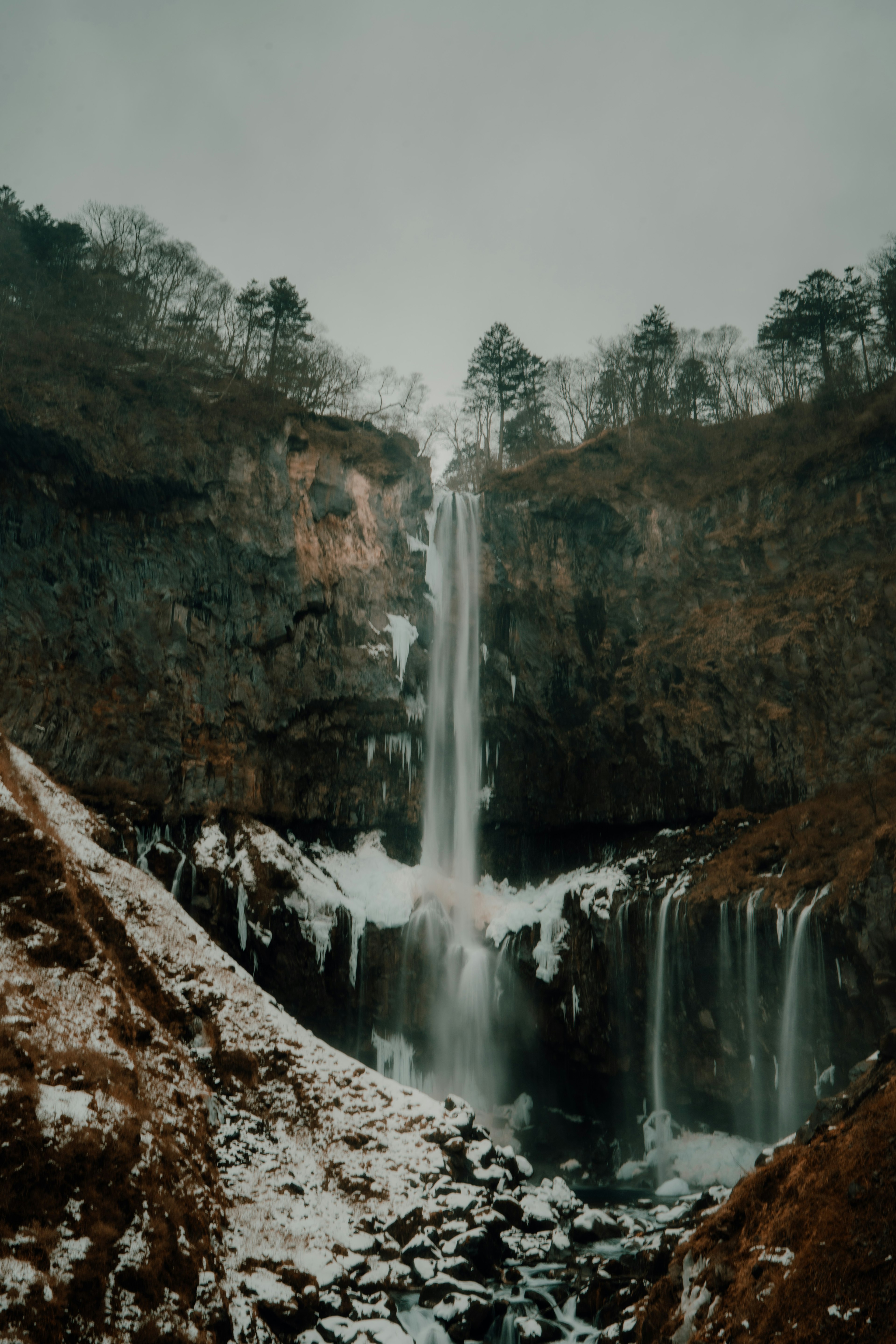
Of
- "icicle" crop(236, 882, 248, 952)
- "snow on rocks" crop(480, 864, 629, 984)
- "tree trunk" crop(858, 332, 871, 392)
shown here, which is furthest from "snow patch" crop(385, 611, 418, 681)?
"tree trunk" crop(858, 332, 871, 392)

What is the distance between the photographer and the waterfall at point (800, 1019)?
1902 centimetres

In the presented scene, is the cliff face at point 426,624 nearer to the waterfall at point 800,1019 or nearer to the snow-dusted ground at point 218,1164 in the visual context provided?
the waterfall at point 800,1019

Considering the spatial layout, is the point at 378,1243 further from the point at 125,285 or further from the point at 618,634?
the point at 125,285

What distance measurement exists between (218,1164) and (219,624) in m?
17.6

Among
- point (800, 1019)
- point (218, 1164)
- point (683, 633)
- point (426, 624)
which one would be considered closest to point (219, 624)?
point (426, 624)

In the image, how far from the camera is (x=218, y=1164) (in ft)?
38.2

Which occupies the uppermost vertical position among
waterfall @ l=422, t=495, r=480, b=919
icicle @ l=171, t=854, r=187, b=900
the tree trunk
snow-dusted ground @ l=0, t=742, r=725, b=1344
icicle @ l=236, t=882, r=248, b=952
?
the tree trunk

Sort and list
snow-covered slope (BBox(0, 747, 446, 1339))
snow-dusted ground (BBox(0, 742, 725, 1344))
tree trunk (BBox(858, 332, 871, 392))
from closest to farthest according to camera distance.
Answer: snow-covered slope (BBox(0, 747, 446, 1339)) < snow-dusted ground (BBox(0, 742, 725, 1344)) < tree trunk (BBox(858, 332, 871, 392))

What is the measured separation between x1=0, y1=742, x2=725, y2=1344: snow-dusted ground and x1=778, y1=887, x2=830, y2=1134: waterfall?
13.1 ft

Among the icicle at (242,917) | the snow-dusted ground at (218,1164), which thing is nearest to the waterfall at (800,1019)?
the snow-dusted ground at (218,1164)

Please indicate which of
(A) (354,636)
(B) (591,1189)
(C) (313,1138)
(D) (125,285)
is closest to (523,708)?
(A) (354,636)

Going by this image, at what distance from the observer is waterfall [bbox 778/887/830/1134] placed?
19016 mm

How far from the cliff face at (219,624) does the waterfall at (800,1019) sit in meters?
13.6

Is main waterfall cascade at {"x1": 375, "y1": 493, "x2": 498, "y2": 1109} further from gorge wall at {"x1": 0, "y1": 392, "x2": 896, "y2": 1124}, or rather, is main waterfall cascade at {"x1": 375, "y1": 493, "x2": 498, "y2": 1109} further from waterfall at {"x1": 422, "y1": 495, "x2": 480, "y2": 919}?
gorge wall at {"x1": 0, "y1": 392, "x2": 896, "y2": 1124}
